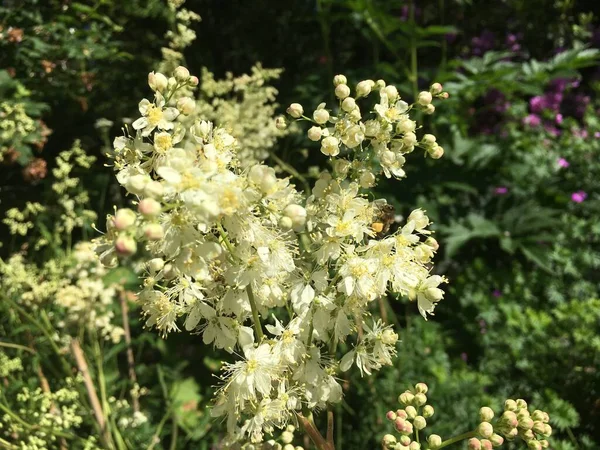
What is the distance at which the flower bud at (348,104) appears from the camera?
2.67 ft

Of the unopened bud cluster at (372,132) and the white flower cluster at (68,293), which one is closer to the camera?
the unopened bud cluster at (372,132)

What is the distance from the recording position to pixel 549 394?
180 cm

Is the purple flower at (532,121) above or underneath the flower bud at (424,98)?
underneath

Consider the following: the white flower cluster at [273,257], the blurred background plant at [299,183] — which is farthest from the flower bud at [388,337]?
the blurred background plant at [299,183]

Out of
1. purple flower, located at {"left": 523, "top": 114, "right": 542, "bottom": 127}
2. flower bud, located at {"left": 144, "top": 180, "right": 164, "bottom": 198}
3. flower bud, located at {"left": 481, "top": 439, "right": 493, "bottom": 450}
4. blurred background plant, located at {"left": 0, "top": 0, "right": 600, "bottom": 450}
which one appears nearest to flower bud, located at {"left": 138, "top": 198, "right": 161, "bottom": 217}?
flower bud, located at {"left": 144, "top": 180, "right": 164, "bottom": 198}

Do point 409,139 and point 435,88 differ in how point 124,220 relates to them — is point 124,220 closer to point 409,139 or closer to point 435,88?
point 409,139

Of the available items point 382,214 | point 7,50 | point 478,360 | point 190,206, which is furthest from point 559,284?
point 7,50

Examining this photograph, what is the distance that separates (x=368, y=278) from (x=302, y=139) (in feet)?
4.59

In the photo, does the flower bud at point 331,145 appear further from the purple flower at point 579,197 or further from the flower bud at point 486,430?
the purple flower at point 579,197

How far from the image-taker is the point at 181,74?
2.65 ft

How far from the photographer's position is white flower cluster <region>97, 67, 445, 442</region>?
2.36ft

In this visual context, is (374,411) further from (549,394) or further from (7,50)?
(7,50)

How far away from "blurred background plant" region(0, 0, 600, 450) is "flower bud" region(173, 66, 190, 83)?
76cm

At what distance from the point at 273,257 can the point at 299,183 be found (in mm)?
1264
